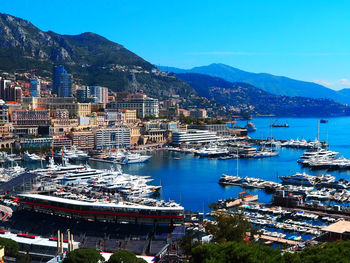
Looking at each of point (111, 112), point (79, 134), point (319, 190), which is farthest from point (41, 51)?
point (319, 190)

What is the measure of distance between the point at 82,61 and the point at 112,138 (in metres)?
61.8

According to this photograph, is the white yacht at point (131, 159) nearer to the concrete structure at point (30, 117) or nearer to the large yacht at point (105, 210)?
the concrete structure at point (30, 117)

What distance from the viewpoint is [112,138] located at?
4938cm

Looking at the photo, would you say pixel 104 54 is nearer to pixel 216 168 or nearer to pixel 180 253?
pixel 216 168

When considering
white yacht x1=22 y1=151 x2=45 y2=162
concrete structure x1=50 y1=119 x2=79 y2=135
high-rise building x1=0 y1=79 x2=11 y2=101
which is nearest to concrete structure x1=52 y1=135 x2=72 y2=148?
concrete structure x1=50 y1=119 x2=79 y2=135

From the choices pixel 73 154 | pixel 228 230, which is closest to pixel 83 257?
pixel 228 230

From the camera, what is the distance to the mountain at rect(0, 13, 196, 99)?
88562mm

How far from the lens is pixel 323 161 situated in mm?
39125

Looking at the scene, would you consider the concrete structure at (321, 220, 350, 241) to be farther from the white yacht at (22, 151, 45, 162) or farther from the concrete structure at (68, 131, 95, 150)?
the concrete structure at (68, 131, 95, 150)

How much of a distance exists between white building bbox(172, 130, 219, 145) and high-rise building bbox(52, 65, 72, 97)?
80.8 ft

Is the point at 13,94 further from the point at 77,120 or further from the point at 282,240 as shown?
the point at 282,240

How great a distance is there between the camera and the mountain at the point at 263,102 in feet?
518

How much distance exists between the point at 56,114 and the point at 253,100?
426 feet

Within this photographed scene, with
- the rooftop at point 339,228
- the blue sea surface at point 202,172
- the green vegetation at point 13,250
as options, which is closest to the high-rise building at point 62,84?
the blue sea surface at point 202,172
